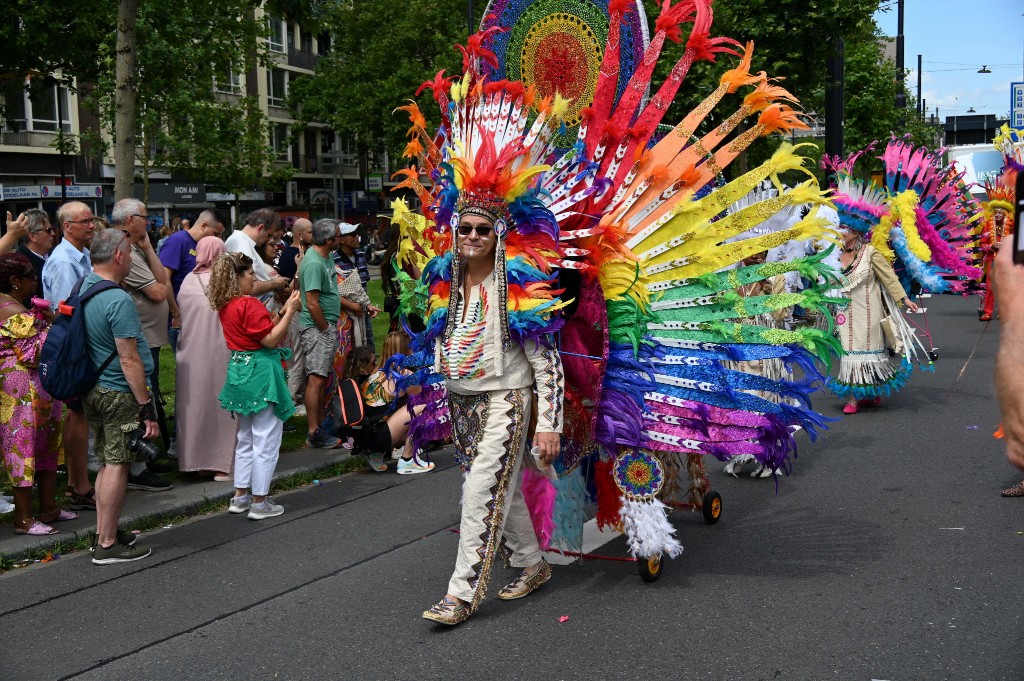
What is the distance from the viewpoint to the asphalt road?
4227mm

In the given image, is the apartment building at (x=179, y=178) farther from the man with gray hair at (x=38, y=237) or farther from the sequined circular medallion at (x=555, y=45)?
the sequined circular medallion at (x=555, y=45)

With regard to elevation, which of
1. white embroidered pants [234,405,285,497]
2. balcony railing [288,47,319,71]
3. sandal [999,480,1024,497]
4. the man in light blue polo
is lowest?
sandal [999,480,1024,497]

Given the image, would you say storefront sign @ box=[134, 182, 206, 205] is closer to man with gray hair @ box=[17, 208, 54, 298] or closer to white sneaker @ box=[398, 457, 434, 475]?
man with gray hair @ box=[17, 208, 54, 298]

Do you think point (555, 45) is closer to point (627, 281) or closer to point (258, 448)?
point (627, 281)

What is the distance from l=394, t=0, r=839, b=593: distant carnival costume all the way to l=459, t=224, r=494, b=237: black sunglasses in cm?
8

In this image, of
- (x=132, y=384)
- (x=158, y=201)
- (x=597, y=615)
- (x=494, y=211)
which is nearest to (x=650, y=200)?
(x=494, y=211)

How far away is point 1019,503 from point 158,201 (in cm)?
3600

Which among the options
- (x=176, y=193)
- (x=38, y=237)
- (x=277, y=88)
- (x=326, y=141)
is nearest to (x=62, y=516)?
(x=38, y=237)

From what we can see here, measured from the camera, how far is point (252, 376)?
6.46 metres

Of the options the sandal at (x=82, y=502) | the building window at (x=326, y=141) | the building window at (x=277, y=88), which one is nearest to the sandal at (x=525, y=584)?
the sandal at (x=82, y=502)

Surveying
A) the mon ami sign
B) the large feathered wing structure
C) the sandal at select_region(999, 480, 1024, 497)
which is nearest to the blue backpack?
the sandal at select_region(999, 480, 1024, 497)

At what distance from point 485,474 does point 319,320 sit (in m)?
4.06

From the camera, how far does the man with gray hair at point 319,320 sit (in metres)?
8.30

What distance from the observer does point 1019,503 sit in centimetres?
645
